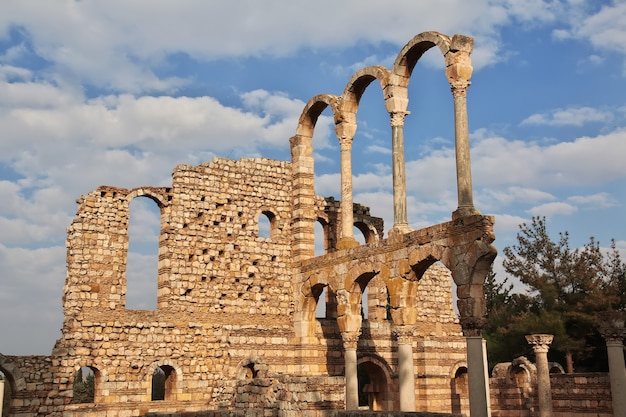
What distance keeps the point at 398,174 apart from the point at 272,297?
6.34m

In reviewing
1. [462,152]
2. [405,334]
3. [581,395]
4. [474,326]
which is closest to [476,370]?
[474,326]

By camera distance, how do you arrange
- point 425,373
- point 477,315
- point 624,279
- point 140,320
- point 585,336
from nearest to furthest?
point 477,315, point 140,320, point 425,373, point 585,336, point 624,279

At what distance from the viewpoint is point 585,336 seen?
99.8 ft

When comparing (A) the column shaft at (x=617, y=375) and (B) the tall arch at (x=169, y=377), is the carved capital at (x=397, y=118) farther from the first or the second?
(B) the tall arch at (x=169, y=377)

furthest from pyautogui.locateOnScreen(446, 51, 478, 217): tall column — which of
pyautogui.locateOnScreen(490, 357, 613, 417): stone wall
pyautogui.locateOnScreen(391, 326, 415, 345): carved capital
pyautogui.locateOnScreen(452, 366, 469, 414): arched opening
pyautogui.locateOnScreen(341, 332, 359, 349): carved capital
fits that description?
pyautogui.locateOnScreen(452, 366, 469, 414): arched opening

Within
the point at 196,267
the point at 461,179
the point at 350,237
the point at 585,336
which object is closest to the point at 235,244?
the point at 196,267

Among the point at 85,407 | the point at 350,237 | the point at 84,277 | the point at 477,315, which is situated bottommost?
the point at 85,407

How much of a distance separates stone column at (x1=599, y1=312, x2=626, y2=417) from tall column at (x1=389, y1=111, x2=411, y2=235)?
5809mm

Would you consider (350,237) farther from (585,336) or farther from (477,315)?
(585,336)

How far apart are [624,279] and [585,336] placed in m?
3.87

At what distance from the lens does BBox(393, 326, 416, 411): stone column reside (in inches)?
757

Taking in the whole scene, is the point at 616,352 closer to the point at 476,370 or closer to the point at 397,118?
the point at 476,370

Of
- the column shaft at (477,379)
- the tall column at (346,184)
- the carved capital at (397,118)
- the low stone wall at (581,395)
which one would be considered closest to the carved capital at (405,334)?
the column shaft at (477,379)

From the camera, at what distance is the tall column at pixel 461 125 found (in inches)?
700
